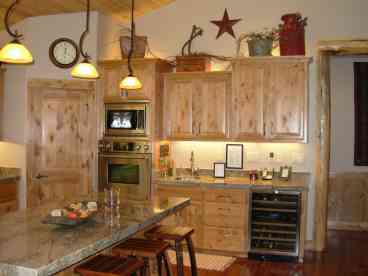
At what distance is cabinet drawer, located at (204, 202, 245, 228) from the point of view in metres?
4.77

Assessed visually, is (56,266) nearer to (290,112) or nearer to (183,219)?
(183,219)

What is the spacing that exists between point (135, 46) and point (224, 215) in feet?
8.08

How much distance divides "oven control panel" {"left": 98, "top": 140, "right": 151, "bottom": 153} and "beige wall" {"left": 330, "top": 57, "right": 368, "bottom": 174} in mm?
3176

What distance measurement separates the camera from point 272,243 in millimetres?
4695

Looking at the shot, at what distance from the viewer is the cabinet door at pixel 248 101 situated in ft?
16.3

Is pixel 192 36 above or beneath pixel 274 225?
above

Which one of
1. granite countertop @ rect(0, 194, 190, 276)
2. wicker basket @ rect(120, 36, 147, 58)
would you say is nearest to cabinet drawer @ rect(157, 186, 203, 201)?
→ granite countertop @ rect(0, 194, 190, 276)

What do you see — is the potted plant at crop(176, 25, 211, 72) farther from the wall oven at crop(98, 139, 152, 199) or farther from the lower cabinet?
the lower cabinet

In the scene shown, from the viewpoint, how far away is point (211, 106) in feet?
16.9

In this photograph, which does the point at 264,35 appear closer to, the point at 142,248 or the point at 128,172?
the point at 128,172

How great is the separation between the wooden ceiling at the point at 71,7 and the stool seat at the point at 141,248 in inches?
129

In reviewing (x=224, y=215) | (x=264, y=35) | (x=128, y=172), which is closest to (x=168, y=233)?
(x=224, y=215)

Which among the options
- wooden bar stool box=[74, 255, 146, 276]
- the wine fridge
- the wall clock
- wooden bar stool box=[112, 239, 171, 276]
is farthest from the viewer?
the wall clock

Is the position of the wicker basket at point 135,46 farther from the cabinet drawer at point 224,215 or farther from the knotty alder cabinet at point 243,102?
the cabinet drawer at point 224,215
